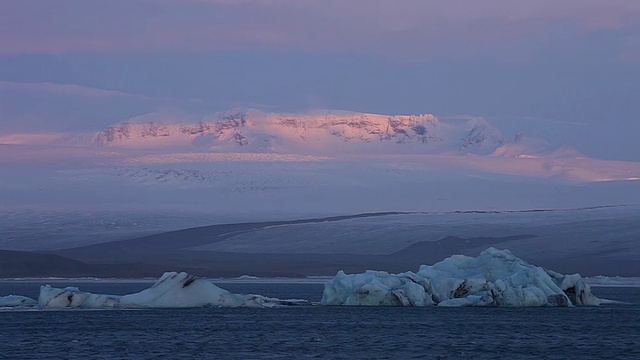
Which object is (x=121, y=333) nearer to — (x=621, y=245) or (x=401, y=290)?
(x=401, y=290)

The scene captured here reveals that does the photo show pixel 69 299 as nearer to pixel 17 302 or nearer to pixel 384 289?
pixel 17 302

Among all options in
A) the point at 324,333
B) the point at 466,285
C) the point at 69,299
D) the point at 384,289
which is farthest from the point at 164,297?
the point at 466,285

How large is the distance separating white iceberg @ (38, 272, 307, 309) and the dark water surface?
588 millimetres

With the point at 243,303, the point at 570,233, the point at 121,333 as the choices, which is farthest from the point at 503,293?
the point at 570,233

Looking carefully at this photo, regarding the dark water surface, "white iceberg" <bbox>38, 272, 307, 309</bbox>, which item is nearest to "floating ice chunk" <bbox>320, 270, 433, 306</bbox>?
the dark water surface

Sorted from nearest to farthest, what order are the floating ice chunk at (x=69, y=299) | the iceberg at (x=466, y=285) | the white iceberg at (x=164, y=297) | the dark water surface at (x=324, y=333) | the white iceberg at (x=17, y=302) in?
the dark water surface at (x=324, y=333)
the floating ice chunk at (x=69, y=299)
the white iceberg at (x=164, y=297)
the iceberg at (x=466, y=285)
the white iceberg at (x=17, y=302)

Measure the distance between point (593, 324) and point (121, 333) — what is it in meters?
18.6

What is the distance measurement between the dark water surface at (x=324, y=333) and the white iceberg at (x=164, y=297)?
0.59 m

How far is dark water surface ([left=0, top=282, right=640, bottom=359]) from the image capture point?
43.5 metres

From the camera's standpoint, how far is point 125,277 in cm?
12300

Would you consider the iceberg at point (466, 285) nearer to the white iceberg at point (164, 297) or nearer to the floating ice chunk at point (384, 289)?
the floating ice chunk at point (384, 289)

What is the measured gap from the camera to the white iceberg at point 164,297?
5950cm

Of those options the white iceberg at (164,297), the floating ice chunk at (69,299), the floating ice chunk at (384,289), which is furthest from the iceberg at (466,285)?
the floating ice chunk at (69,299)

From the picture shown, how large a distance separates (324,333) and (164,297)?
41.2 feet
